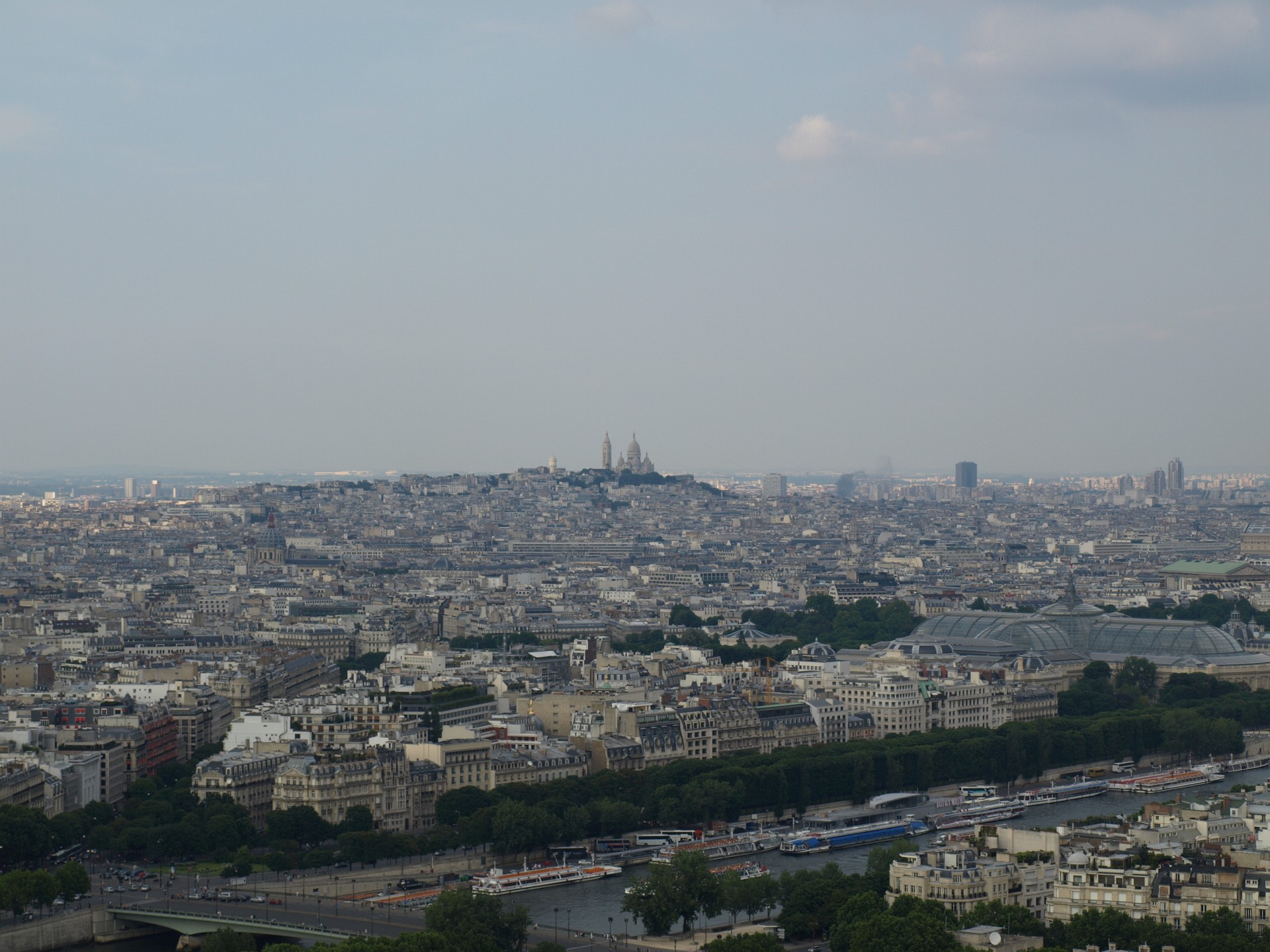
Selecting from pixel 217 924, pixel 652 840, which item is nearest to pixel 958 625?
pixel 652 840

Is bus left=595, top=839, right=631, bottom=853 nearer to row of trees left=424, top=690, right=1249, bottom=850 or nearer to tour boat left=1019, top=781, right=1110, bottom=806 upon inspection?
row of trees left=424, top=690, right=1249, bottom=850

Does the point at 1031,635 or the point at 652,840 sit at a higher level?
the point at 1031,635

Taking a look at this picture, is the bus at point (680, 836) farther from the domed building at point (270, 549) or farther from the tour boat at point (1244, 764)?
the domed building at point (270, 549)

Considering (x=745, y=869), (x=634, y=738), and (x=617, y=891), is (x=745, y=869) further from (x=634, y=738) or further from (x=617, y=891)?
(x=634, y=738)

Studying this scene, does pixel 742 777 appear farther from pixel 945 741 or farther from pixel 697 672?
pixel 697 672

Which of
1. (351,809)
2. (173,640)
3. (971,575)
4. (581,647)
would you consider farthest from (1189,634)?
(971,575)

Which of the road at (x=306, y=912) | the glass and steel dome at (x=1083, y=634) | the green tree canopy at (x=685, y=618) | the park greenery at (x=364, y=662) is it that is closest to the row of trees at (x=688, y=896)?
the road at (x=306, y=912)
